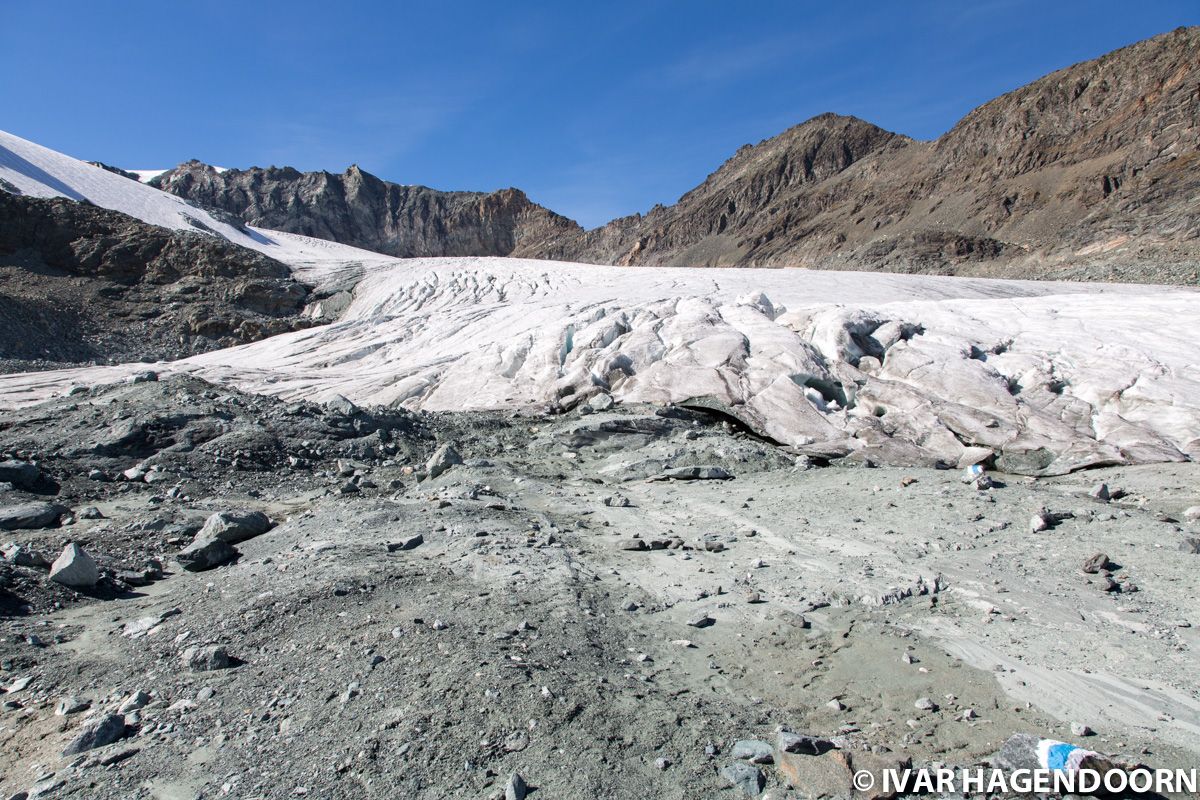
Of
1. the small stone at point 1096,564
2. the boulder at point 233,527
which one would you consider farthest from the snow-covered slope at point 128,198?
the small stone at point 1096,564

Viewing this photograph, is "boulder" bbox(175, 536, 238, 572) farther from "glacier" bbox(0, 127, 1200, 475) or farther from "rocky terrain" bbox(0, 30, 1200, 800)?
"glacier" bbox(0, 127, 1200, 475)

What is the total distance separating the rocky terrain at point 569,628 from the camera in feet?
9.78

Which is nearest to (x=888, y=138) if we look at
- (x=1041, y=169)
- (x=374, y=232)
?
(x=1041, y=169)

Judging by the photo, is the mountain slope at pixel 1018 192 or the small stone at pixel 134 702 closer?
the small stone at pixel 134 702

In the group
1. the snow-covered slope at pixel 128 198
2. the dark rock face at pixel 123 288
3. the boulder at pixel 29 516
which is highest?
the snow-covered slope at pixel 128 198

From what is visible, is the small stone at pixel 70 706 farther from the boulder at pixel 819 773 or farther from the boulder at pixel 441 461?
the boulder at pixel 441 461

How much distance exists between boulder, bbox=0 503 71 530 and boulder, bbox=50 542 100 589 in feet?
4.80

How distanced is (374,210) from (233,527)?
101 meters

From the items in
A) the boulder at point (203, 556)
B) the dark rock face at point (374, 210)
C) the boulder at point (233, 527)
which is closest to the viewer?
the boulder at point (203, 556)

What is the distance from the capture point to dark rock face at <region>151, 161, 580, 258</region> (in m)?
86.6

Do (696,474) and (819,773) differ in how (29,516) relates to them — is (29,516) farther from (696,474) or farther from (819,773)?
(819,773)

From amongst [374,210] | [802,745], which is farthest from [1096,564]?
[374,210]

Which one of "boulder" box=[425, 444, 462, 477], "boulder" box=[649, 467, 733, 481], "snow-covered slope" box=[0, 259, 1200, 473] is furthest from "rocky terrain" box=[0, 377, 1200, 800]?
"snow-covered slope" box=[0, 259, 1200, 473]

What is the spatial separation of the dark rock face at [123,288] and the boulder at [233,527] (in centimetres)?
1667
